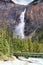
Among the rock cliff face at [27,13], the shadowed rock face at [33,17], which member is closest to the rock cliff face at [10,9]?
the rock cliff face at [27,13]

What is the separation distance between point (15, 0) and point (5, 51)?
7830 mm

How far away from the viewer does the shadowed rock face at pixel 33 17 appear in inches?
596

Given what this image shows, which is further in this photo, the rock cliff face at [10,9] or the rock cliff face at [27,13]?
the rock cliff face at [10,9]

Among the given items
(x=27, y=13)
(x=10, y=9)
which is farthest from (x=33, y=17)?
(x=10, y=9)

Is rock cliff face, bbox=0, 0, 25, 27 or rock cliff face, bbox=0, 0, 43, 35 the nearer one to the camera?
rock cliff face, bbox=0, 0, 43, 35

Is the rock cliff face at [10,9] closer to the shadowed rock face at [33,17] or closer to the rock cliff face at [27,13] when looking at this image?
the rock cliff face at [27,13]

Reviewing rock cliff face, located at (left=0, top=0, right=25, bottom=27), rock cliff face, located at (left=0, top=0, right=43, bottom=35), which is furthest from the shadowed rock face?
rock cliff face, located at (left=0, top=0, right=25, bottom=27)

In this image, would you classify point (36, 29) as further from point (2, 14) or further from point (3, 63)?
point (3, 63)

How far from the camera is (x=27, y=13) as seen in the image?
661 inches

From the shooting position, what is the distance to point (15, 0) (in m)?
14.5

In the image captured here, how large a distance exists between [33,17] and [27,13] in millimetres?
582

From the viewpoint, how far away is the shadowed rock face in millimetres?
15148

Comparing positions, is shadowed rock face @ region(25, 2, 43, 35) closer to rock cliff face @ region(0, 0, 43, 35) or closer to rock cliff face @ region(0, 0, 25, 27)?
rock cliff face @ region(0, 0, 43, 35)

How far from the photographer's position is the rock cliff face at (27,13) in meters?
15.0
